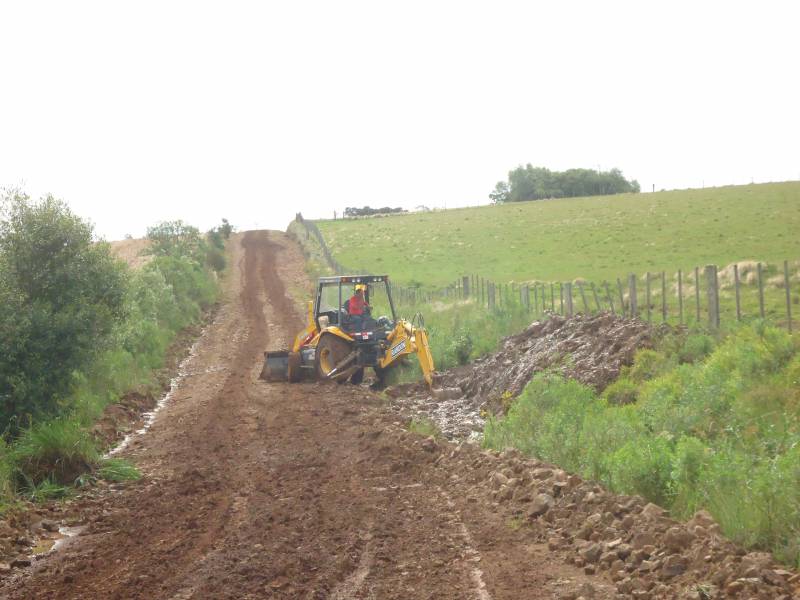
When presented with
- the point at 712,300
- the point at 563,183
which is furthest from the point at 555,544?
the point at 563,183

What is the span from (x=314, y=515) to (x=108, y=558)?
2.08m

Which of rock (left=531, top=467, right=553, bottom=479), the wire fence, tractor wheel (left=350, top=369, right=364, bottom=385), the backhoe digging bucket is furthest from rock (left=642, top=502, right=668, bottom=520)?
tractor wheel (left=350, top=369, right=364, bottom=385)

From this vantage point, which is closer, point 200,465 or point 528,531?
point 528,531

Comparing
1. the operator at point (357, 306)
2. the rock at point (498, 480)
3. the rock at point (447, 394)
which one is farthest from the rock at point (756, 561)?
the operator at point (357, 306)

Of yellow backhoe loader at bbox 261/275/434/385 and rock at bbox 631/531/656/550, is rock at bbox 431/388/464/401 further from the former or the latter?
rock at bbox 631/531/656/550

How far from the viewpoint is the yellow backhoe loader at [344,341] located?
18.8 meters

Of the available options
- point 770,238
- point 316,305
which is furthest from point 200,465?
point 770,238

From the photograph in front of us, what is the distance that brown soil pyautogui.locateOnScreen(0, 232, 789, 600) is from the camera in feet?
22.8

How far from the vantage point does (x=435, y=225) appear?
73.9m

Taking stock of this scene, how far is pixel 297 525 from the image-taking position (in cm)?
879

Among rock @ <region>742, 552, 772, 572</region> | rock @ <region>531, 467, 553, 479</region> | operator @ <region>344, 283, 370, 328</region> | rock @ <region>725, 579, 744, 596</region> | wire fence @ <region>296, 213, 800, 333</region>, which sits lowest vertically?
rock @ <region>531, 467, 553, 479</region>

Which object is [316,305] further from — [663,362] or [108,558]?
[108,558]

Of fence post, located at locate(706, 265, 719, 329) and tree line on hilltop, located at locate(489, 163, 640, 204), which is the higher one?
tree line on hilltop, located at locate(489, 163, 640, 204)

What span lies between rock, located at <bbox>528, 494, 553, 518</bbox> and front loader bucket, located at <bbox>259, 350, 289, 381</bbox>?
12.2 meters
